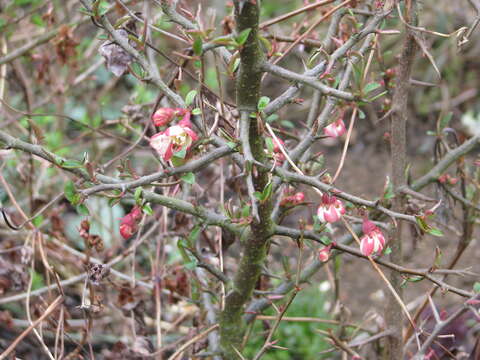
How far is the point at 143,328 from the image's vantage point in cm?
144

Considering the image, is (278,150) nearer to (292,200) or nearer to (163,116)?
(292,200)

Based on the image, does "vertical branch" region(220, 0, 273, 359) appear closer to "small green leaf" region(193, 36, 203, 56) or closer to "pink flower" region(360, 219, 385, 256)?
"small green leaf" region(193, 36, 203, 56)

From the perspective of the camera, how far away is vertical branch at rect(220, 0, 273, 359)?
0.83 meters

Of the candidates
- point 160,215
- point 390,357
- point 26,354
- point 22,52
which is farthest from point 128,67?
point 26,354

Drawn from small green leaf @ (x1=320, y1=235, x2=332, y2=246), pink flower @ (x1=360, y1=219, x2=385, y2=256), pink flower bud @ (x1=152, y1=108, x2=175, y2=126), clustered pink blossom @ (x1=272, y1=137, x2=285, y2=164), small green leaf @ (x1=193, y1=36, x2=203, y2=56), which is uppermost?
small green leaf @ (x1=193, y1=36, x2=203, y2=56)

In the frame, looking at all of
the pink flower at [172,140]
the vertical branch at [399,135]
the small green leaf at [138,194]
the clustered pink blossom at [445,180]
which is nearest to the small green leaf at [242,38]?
the pink flower at [172,140]

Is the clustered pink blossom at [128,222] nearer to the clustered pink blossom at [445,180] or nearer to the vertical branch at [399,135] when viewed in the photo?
the vertical branch at [399,135]

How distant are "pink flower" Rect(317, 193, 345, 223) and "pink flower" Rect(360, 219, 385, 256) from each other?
2.5 inches

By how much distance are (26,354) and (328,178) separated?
125 centimetres

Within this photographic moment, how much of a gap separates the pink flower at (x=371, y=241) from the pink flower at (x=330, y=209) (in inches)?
2.5

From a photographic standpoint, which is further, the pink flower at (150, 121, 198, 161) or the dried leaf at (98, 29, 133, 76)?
the dried leaf at (98, 29, 133, 76)

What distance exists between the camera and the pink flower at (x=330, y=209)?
99 centimetres

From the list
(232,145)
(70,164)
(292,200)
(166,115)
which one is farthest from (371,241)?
(70,164)

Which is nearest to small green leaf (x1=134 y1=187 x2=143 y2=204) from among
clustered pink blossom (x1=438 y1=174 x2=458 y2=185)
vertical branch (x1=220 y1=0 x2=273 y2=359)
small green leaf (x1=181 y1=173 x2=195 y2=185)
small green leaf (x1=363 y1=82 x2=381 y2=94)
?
small green leaf (x1=181 y1=173 x2=195 y2=185)
